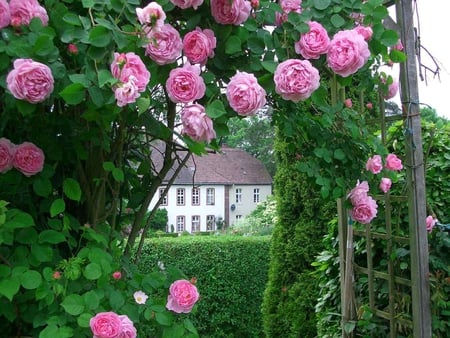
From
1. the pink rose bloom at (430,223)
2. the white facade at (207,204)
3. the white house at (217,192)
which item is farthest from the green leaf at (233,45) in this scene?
the white facade at (207,204)

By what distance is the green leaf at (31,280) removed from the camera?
1095 millimetres

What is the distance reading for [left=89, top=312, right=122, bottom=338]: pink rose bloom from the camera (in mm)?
1016

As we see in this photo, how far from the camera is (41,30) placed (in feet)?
3.16

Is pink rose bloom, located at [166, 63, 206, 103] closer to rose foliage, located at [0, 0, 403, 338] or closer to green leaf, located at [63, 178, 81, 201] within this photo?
rose foliage, located at [0, 0, 403, 338]

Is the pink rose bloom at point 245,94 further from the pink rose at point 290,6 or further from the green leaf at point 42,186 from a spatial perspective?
the green leaf at point 42,186

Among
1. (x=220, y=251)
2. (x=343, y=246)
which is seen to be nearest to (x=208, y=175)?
(x=220, y=251)

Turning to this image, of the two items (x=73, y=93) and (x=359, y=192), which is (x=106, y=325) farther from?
(x=359, y=192)

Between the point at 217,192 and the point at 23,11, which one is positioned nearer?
the point at 23,11

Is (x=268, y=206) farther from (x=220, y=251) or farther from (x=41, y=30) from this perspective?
(x=41, y=30)

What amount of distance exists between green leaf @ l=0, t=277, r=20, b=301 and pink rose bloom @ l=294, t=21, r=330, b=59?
78 cm

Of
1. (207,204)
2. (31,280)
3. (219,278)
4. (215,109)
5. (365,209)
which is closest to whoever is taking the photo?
(215,109)

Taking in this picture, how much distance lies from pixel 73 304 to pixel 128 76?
51cm

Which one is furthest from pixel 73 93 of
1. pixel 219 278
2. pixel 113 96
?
pixel 219 278

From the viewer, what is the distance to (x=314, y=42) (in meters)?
1.09
